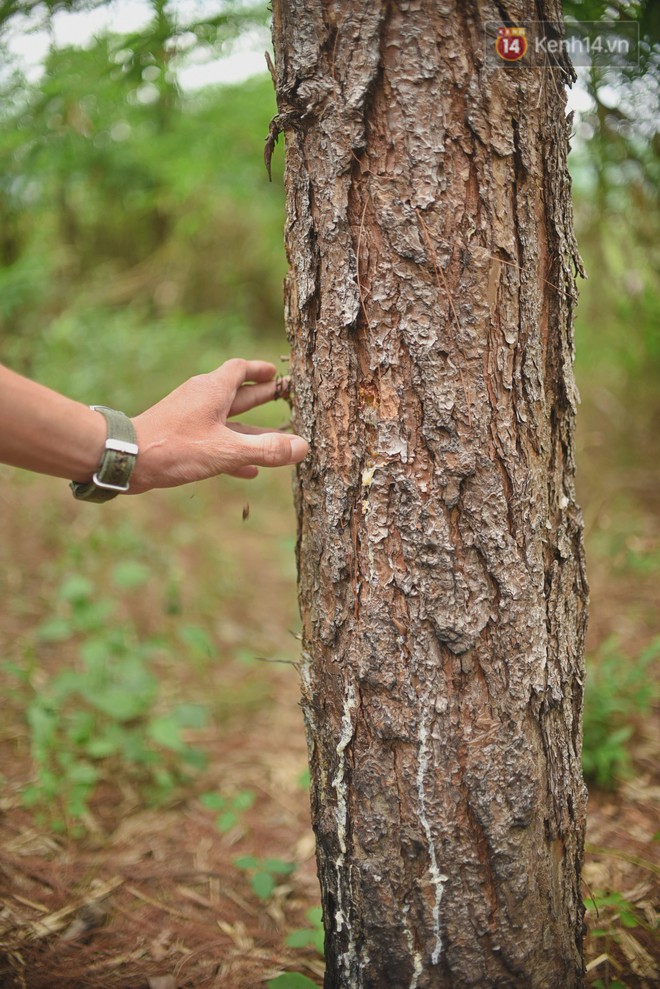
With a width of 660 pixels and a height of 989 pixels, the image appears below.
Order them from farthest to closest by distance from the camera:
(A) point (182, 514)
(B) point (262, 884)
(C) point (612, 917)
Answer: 1. (A) point (182, 514)
2. (B) point (262, 884)
3. (C) point (612, 917)

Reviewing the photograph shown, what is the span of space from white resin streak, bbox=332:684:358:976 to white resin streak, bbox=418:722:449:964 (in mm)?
159

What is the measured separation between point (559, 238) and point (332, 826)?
1412 millimetres

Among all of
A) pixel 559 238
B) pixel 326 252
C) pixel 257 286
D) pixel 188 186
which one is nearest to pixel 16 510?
pixel 188 186

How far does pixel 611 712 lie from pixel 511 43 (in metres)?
2.40

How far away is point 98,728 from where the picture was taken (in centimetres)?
286

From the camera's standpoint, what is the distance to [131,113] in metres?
3.88

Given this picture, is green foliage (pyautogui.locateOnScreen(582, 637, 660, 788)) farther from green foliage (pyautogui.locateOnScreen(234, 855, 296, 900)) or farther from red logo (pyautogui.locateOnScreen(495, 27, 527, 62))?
red logo (pyautogui.locateOnScreen(495, 27, 527, 62))

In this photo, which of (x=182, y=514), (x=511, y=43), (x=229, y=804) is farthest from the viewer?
(x=182, y=514)

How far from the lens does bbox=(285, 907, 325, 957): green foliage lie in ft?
6.17

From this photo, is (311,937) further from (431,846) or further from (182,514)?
(182,514)

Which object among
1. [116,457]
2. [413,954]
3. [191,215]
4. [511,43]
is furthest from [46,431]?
[191,215]

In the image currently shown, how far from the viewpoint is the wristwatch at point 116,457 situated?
1.45m

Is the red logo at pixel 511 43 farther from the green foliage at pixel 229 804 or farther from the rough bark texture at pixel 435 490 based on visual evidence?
the green foliage at pixel 229 804

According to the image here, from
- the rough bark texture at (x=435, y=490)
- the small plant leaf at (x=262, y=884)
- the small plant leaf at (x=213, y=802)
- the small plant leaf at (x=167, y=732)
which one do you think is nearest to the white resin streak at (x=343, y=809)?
the rough bark texture at (x=435, y=490)
